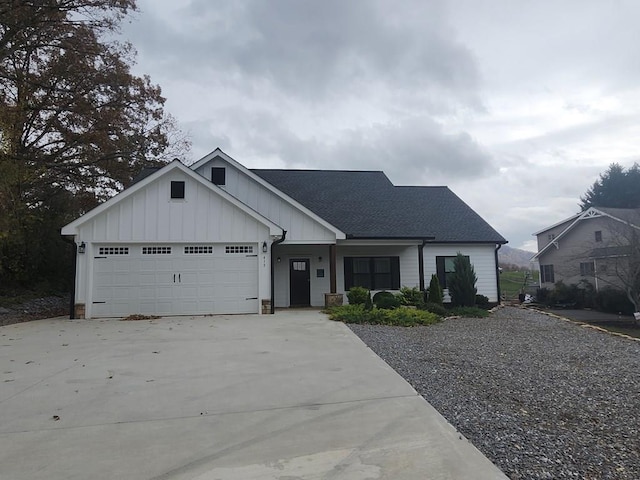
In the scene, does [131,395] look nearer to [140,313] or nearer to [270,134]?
[140,313]

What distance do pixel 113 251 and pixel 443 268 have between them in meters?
12.4

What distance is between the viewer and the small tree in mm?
14773

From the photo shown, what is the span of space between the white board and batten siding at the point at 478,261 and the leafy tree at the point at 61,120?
1485 cm

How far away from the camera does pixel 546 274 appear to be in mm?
26656

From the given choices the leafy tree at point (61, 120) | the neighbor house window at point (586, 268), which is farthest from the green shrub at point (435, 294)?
the leafy tree at point (61, 120)

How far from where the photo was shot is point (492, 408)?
14.3 ft

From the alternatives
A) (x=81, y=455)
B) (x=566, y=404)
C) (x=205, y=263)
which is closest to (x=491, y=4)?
(x=566, y=404)

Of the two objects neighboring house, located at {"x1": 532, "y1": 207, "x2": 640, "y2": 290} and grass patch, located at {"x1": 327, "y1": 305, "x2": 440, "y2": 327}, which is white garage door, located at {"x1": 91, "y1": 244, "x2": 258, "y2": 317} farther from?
neighboring house, located at {"x1": 532, "y1": 207, "x2": 640, "y2": 290}

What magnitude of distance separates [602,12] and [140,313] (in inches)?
590

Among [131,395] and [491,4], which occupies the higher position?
[491,4]

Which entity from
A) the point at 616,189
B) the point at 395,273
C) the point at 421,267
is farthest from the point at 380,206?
the point at 616,189

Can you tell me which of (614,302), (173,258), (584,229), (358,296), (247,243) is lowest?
(614,302)

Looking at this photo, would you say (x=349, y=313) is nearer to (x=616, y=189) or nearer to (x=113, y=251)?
(x=113, y=251)

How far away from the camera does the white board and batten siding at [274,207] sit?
14.2 metres
